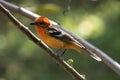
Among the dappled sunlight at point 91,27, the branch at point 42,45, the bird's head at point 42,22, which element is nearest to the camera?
the branch at point 42,45

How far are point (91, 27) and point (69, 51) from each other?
0.35m

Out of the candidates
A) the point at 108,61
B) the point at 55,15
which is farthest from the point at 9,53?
the point at 108,61

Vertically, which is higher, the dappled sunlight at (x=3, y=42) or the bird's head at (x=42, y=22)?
the bird's head at (x=42, y=22)

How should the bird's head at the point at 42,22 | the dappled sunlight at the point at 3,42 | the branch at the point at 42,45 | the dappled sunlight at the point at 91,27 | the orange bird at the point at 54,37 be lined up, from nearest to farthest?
1. the branch at the point at 42,45
2. the bird's head at the point at 42,22
3. the orange bird at the point at 54,37
4. the dappled sunlight at the point at 91,27
5. the dappled sunlight at the point at 3,42

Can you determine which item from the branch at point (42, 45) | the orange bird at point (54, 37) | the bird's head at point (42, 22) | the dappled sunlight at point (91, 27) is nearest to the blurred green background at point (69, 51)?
the dappled sunlight at point (91, 27)

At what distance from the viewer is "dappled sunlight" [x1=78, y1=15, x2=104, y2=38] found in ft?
16.6

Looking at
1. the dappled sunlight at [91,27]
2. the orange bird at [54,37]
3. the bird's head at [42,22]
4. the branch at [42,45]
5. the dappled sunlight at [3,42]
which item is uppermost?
the branch at [42,45]

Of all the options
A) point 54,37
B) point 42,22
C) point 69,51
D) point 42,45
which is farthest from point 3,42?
point 42,45

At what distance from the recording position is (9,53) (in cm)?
547

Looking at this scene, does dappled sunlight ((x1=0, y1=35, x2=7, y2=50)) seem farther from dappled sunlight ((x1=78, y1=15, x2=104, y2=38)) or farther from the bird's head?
the bird's head

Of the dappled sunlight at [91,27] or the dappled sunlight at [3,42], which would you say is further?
the dappled sunlight at [3,42]

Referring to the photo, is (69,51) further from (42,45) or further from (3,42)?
(42,45)

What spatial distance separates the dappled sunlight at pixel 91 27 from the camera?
505 centimetres

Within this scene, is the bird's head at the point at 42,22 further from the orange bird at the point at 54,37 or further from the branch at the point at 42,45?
the branch at the point at 42,45
